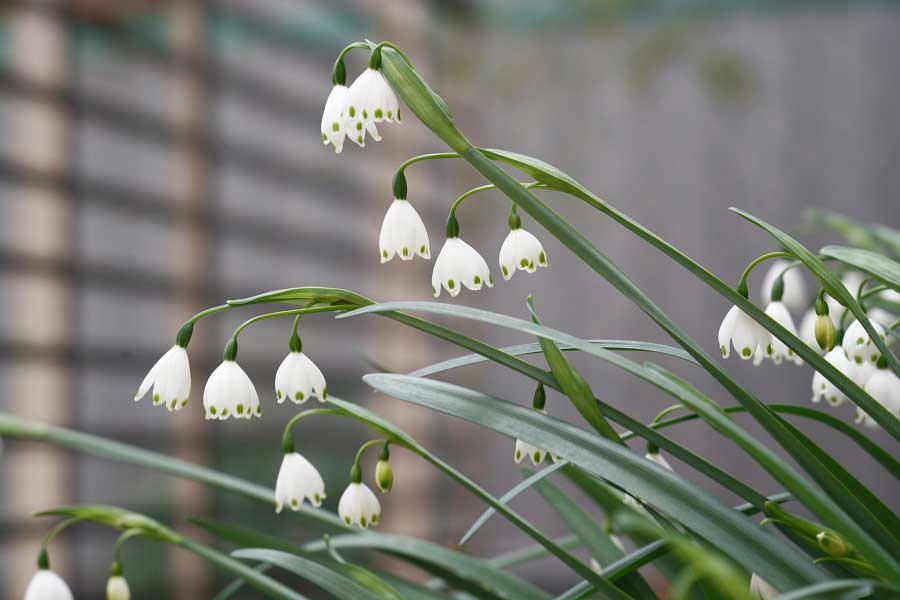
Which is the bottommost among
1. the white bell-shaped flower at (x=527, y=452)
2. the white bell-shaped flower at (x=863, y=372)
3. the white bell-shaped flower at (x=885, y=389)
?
the white bell-shaped flower at (x=527, y=452)

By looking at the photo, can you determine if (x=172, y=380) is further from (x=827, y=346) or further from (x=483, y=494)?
(x=827, y=346)

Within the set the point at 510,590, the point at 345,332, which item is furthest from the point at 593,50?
the point at 510,590

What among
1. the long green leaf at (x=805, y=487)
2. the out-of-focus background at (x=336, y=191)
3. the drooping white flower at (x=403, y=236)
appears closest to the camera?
the long green leaf at (x=805, y=487)

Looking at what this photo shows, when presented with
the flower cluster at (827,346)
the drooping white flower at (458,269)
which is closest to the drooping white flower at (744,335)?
the flower cluster at (827,346)

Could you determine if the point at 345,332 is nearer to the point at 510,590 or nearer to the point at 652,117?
the point at 652,117

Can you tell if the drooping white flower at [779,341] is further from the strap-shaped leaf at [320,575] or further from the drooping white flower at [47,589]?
the drooping white flower at [47,589]

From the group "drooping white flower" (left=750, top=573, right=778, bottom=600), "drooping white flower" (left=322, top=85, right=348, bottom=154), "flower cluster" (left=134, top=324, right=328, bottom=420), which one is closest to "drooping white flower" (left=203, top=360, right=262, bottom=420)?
"flower cluster" (left=134, top=324, right=328, bottom=420)

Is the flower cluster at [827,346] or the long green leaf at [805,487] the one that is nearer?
the long green leaf at [805,487]
